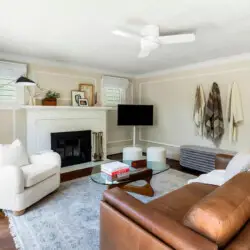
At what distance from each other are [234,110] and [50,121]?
3690 millimetres

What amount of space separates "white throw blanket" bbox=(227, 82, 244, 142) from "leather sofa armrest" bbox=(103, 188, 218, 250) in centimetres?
326

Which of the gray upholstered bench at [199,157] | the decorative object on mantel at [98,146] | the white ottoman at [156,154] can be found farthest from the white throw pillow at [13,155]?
the gray upholstered bench at [199,157]

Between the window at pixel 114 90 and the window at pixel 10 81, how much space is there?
1.98 meters

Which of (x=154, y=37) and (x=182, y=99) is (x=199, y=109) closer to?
(x=182, y=99)

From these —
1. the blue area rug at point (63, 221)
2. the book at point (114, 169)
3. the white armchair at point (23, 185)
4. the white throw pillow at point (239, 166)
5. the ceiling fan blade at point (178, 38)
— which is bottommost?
the blue area rug at point (63, 221)

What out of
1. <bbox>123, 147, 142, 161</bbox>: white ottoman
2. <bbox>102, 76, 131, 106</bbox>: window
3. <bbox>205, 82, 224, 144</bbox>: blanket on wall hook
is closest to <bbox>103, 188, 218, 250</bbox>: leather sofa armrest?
<bbox>123, 147, 142, 161</bbox>: white ottoman

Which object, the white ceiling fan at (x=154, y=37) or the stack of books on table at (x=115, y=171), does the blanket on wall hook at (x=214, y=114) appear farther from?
the stack of books on table at (x=115, y=171)

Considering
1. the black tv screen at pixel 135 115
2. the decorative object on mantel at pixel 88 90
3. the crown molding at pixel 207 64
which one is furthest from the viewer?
the black tv screen at pixel 135 115

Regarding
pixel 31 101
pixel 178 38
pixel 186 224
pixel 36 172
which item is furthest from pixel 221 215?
pixel 31 101

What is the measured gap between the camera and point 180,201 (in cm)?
189

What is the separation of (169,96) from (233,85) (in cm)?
159

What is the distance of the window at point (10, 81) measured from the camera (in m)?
3.90

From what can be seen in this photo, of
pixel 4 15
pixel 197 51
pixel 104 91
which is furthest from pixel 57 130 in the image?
pixel 197 51

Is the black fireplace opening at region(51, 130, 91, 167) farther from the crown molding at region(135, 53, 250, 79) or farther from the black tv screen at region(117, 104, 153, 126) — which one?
the crown molding at region(135, 53, 250, 79)
